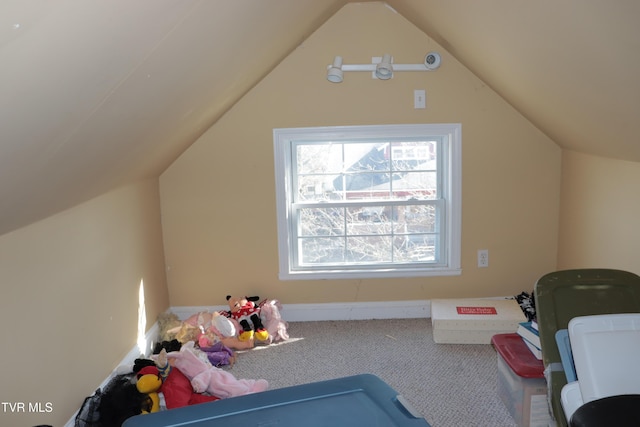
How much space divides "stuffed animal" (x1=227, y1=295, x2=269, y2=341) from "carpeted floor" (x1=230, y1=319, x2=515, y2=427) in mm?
96

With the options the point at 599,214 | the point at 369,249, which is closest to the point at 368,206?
the point at 369,249

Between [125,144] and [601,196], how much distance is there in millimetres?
2532

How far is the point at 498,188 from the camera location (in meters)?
3.34

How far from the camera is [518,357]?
2150mm

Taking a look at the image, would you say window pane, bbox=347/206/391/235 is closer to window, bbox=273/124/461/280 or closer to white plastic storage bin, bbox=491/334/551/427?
window, bbox=273/124/461/280

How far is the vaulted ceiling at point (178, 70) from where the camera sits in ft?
3.23

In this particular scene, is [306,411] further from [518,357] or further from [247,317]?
[247,317]

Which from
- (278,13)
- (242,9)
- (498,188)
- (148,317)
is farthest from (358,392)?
(498,188)

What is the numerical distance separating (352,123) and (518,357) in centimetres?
179

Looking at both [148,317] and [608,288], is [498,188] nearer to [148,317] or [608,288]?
[608,288]

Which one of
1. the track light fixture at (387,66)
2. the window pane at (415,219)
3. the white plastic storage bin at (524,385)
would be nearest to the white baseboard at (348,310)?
the window pane at (415,219)

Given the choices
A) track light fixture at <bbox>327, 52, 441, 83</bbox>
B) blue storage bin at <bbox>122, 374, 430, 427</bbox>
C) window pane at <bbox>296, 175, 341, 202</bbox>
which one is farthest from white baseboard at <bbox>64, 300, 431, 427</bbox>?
blue storage bin at <bbox>122, 374, 430, 427</bbox>

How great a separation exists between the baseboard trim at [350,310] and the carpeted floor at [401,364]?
0.06 m

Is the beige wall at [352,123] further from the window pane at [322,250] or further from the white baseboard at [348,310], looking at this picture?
the window pane at [322,250]
